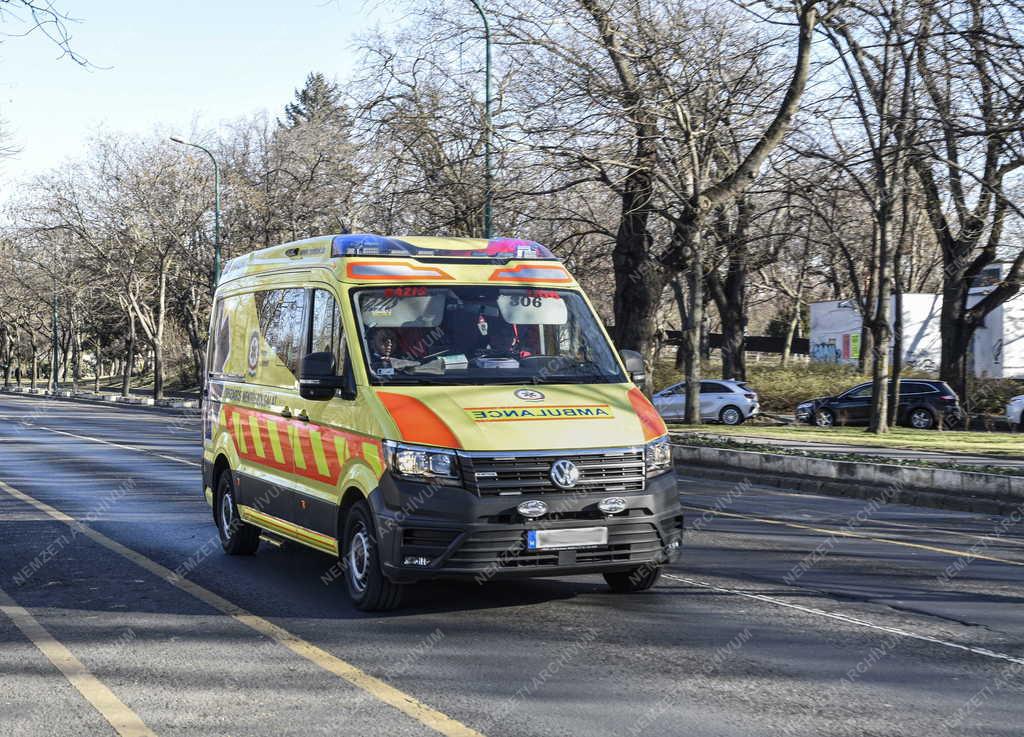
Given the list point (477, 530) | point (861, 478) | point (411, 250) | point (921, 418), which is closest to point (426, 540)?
point (477, 530)

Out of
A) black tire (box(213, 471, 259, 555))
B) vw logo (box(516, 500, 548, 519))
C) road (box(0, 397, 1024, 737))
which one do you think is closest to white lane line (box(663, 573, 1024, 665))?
road (box(0, 397, 1024, 737))

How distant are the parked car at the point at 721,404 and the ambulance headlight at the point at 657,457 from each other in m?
27.6

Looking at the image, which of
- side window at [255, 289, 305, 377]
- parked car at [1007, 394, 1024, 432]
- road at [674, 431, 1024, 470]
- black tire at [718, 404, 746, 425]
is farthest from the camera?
black tire at [718, 404, 746, 425]

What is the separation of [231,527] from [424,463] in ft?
11.9

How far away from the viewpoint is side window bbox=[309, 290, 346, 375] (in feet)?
26.0

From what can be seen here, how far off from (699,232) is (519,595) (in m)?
17.6

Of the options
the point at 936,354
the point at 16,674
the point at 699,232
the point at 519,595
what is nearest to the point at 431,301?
the point at 519,595

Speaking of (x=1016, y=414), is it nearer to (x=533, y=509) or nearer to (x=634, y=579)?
(x=634, y=579)

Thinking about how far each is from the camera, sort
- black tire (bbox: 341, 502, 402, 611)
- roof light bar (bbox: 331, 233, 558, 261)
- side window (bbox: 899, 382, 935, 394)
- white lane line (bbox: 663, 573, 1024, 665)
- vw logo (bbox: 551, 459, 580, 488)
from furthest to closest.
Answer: side window (bbox: 899, 382, 935, 394), roof light bar (bbox: 331, 233, 558, 261), black tire (bbox: 341, 502, 402, 611), vw logo (bbox: 551, 459, 580, 488), white lane line (bbox: 663, 573, 1024, 665)

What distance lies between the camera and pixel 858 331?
48.4 meters

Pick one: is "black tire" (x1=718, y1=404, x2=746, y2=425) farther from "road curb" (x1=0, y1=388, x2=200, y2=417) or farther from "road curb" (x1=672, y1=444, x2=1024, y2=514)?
"road curb" (x1=0, y1=388, x2=200, y2=417)

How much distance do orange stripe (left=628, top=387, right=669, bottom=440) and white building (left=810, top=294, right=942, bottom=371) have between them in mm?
33021

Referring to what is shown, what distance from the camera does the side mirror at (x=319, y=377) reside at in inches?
303

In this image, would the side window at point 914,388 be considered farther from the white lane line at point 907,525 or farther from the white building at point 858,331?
the white lane line at point 907,525
